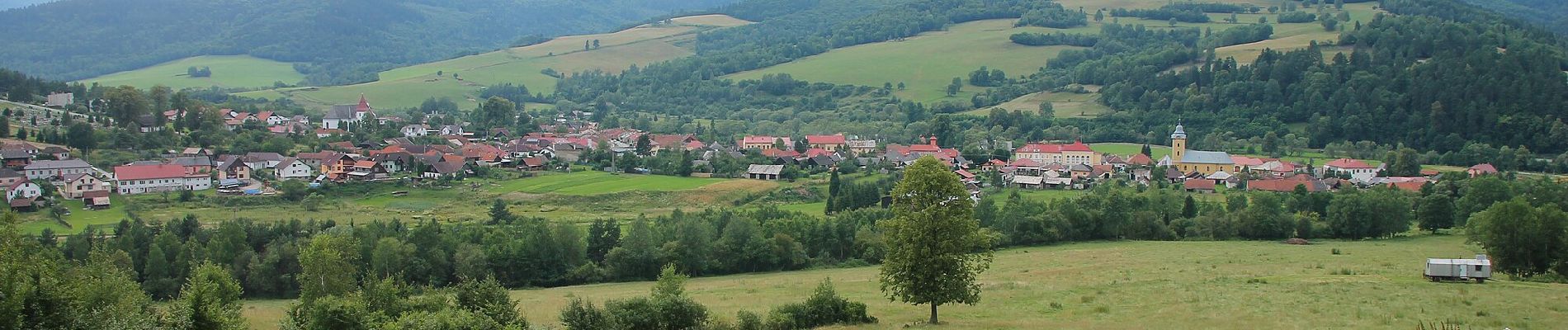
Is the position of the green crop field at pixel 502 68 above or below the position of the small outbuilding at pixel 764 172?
above

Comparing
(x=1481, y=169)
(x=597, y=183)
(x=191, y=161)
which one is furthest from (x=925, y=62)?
(x=191, y=161)

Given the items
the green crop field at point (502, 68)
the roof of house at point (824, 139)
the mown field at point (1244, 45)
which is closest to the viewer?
the roof of house at point (824, 139)

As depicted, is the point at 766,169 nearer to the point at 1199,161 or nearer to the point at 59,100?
the point at 1199,161

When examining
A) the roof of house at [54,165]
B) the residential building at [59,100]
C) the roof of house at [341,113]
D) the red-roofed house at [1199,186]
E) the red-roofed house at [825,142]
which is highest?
the residential building at [59,100]

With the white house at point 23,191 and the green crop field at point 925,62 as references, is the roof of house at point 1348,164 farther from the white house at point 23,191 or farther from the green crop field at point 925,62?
the white house at point 23,191

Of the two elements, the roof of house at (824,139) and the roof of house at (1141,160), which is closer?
the roof of house at (1141,160)

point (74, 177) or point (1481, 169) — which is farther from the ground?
point (74, 177)

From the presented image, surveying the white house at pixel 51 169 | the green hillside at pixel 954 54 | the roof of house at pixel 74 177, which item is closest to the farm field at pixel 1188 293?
the roof of house at pixel 74 177

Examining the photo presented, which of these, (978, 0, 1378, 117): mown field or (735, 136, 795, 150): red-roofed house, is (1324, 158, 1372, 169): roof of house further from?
(735, 136, 795, 150): red-roofed house
